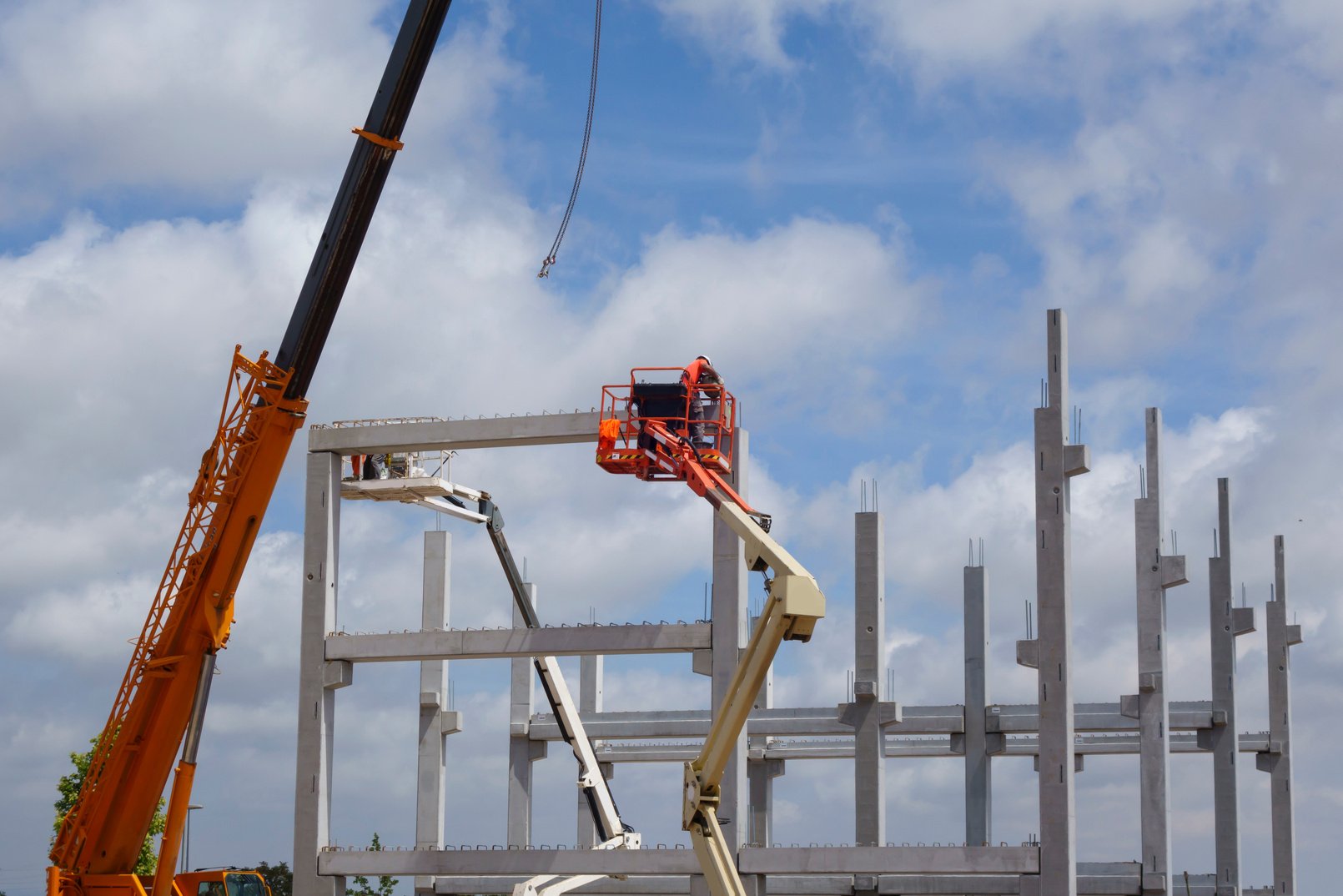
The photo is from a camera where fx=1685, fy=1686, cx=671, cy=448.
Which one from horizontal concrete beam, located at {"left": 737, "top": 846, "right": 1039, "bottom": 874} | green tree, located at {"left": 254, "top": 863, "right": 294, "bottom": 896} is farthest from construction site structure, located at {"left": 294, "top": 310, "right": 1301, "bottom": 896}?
green tree, located at {"left": 254, "top": 863, "right": 294, "bottom": 896}

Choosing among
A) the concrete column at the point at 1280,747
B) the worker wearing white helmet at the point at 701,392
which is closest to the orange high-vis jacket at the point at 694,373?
the worker wearing white helmet at the point at 701,392

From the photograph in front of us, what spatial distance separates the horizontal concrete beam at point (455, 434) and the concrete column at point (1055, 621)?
28.1 feet

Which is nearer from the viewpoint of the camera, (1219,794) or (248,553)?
(248,553)

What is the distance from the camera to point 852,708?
34.5m

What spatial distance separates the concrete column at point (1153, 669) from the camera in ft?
111

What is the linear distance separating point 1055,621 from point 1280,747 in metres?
15.6

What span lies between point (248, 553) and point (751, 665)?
9245mm

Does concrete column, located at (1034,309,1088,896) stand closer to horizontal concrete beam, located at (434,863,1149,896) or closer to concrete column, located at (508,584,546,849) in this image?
horizontal concrete beam, located at (434,863,1149,896)

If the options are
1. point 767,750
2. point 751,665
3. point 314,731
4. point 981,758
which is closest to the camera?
point 751,665

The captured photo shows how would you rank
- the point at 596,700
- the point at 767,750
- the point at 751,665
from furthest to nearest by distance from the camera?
1. the point at 596,700
2. the point at 767,750
3. the point at 751,665

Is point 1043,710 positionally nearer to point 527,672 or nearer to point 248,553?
point 248,553

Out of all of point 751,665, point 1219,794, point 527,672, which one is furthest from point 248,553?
point 1219,794

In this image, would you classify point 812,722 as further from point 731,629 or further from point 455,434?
point 455,434

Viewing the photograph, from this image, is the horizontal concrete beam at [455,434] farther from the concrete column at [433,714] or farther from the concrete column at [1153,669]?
the concrete column at [1153,669]
